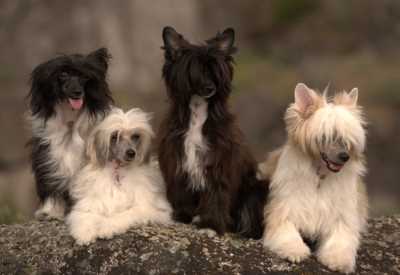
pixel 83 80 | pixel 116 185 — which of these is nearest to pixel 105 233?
pixel 116 185

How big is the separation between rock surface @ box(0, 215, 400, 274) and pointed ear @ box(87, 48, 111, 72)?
143 centimetres

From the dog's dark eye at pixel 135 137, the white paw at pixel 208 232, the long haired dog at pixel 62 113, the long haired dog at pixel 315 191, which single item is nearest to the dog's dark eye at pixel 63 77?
the long haired dog at pixel 62 113

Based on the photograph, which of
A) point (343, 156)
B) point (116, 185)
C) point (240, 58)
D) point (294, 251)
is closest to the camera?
point (343, 156)

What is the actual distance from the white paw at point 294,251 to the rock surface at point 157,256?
0.18 ft

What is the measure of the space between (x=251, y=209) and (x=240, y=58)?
15218 millimetres

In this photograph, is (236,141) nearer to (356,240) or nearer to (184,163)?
(184,163)

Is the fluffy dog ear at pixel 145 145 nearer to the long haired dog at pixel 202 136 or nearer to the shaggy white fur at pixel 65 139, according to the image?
the long haired dog at pixel 202 136

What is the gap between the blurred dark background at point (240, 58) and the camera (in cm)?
1616

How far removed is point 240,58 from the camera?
73.4 ft

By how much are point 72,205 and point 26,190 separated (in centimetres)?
749

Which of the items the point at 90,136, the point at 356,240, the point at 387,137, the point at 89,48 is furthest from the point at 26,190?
the point at 356,240

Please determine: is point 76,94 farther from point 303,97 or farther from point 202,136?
point 303,97

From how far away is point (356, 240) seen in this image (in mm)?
7098

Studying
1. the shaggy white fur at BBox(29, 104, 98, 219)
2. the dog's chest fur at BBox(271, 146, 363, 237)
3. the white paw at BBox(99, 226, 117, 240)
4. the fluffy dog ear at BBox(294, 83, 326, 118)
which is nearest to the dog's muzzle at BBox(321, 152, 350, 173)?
the dog's chest fur at BBox(271, 146, 363, 237)
